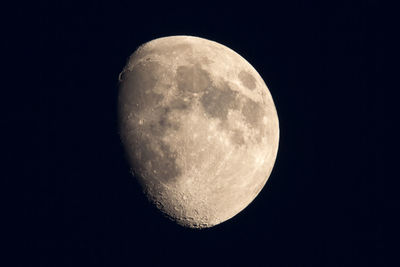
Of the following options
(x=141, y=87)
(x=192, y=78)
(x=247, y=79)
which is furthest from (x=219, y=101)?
(x=141, y=87)

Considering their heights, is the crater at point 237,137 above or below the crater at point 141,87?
below

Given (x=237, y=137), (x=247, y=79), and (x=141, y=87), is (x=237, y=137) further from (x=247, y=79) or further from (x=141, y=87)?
(x=141, y=87)

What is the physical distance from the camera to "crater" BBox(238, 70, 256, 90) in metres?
4.11

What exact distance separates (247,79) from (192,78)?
81cm

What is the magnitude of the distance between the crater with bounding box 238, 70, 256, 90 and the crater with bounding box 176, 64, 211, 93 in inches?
20.4

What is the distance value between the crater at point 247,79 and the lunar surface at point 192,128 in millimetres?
16

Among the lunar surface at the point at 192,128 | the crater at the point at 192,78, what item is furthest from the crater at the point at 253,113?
the crater at the point at 192,78

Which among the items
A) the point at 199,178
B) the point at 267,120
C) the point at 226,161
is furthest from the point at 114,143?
the point at 267,120

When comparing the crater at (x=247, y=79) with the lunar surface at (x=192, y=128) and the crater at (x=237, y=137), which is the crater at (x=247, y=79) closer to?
the lunar surface at (x=192, y=128)

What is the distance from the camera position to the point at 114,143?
387 centimetres

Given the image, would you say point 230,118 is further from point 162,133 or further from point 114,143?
point 114,143

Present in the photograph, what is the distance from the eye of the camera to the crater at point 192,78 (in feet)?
12.2

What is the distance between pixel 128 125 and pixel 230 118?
3.91ft

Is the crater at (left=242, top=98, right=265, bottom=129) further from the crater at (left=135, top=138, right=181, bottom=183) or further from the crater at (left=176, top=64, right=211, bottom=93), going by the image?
the crater at (left=135, top=138, right=181, bottom=183)
